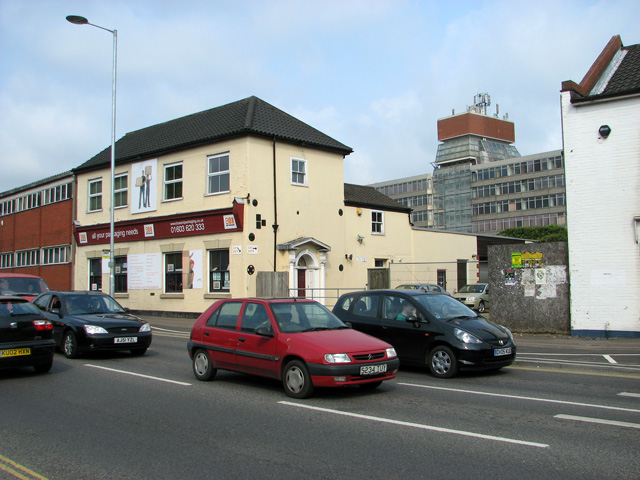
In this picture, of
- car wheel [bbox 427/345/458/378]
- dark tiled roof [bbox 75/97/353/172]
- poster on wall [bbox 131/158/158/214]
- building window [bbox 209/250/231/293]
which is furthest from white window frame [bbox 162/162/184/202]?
car wheel [bbox 427/345/458/378]

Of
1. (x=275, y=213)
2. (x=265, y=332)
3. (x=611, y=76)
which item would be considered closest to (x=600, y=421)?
(x=265, y=332)

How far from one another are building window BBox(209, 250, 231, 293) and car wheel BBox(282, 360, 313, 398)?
53.2ft

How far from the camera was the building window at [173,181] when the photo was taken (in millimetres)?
27078

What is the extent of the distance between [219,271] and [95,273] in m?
10.6

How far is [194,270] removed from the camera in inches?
1019

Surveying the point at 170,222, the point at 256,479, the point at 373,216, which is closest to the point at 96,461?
the point at 256,479

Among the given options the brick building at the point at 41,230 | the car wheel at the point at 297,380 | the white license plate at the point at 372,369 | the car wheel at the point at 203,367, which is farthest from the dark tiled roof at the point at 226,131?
the white license plate at the point at 372,369


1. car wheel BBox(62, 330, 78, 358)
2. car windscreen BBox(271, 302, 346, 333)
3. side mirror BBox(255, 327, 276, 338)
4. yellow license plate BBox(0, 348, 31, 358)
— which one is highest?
car windscreen BBox(271, 302, 346, 333)

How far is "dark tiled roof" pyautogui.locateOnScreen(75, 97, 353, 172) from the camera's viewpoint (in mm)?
25266

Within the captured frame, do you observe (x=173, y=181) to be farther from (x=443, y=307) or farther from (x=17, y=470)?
(x=17, y=470)

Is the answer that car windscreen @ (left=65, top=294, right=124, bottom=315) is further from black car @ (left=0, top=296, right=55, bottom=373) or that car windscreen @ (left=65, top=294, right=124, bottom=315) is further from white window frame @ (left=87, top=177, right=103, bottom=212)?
white window frame @ (left=87, top=177, right=103, bottom=212)

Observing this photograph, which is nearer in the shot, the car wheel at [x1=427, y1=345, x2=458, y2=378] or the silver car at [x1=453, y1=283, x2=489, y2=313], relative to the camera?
the car wheel at [x1=427, y1=345, x2=458, y2=378]

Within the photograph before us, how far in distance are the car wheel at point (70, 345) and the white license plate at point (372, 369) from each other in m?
7.66

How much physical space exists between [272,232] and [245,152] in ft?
Answer: 11.7
